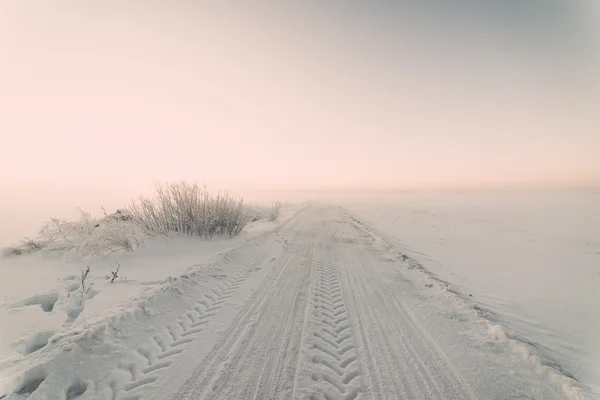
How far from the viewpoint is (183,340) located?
10.1 ft

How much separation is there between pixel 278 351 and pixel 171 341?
129 centimetres

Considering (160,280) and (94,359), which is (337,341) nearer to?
(94,359)

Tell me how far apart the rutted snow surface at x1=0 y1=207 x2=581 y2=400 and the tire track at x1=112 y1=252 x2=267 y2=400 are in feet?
0.04

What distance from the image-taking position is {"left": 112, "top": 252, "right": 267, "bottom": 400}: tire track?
2.35 m

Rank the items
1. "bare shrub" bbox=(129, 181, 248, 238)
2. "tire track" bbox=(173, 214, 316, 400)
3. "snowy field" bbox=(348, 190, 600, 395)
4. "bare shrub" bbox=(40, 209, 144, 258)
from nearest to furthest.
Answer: "tire track" bbox=(173, 214, 316, 400)
"snowy field" bbox=(348, 190, 600, 395)
"bare shrub" bbox=(40, 209, 144, 258)
"bare shrub" bbox=(129, 181, 248, 238)

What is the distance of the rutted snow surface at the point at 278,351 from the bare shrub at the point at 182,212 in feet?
13.3

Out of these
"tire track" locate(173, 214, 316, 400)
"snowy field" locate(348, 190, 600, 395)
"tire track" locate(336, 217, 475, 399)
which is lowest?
"snowy field" locate(348, 190, 600, 395)

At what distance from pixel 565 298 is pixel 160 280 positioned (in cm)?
753

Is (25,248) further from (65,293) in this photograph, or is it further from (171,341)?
(171,341)

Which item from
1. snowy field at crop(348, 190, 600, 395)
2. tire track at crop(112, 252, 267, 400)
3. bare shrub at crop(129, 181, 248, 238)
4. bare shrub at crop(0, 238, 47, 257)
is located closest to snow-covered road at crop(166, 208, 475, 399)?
tire track at crop(112, 252, 267, 400)

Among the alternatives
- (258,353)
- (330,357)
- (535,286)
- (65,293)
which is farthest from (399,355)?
(65,293)

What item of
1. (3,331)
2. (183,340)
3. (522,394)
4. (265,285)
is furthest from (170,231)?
(522,394)

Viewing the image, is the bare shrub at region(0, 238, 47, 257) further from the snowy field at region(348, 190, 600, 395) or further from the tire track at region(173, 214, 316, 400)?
the snowy field at region(348, 190, 600, 395)

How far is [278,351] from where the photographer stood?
115 inches
